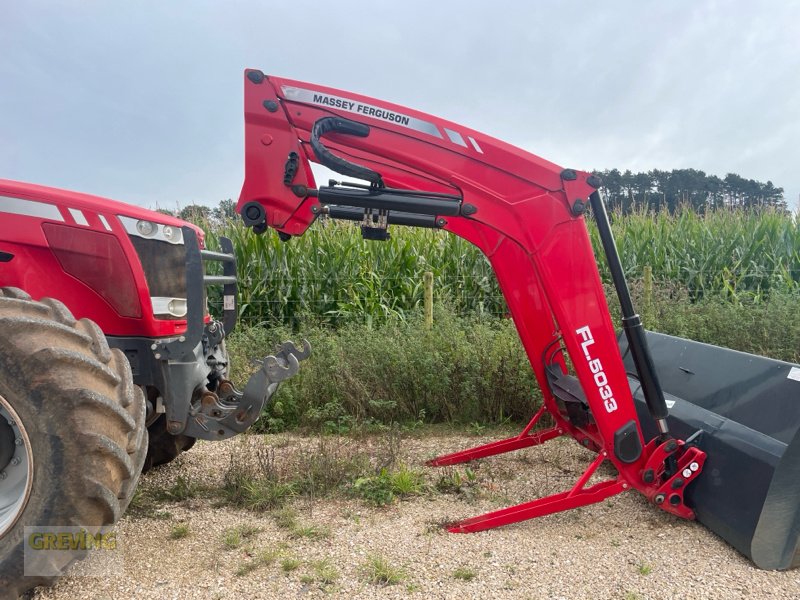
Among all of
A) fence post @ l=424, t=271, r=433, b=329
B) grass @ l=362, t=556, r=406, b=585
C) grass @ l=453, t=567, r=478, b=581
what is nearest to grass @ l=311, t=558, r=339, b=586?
grass @ l=362, t=556, r=406, b=585

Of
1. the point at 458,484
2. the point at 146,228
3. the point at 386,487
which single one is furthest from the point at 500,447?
the point at 146,228

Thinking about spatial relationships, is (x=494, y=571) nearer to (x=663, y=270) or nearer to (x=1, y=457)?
(x=1, y=457)

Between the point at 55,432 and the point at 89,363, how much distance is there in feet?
0.96

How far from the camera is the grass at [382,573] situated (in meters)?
2.83

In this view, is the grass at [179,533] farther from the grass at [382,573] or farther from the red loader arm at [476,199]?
the red loader arm at [476,199]

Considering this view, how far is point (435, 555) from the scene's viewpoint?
3.06 m

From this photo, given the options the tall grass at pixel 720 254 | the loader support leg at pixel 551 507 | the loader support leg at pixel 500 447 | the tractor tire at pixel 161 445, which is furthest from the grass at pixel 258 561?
the tall grass at pixel 720 254

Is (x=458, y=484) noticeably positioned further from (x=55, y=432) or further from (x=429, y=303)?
(x=429, y=303)

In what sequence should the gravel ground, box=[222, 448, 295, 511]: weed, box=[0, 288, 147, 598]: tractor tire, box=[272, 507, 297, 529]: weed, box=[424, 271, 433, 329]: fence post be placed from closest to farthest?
box=[0, 288, 147, 598]: tractor tire < the gravel ground < box=[272, 507, 297, 529]: weed < box=[222, 448, 295, 511]: weed < box=[424, 271, 433, 329]: fence post

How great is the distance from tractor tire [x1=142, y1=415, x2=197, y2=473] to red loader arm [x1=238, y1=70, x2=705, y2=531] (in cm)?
169

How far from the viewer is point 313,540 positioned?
127 inches

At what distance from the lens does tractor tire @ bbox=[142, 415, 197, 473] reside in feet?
13.1

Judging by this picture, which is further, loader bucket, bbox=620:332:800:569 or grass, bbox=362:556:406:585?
loader bucket, bbox=620:332:800:569

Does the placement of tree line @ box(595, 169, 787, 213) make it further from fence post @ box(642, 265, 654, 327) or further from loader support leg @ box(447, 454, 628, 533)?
loader support leg @ box(447, 454, 628, 533)
